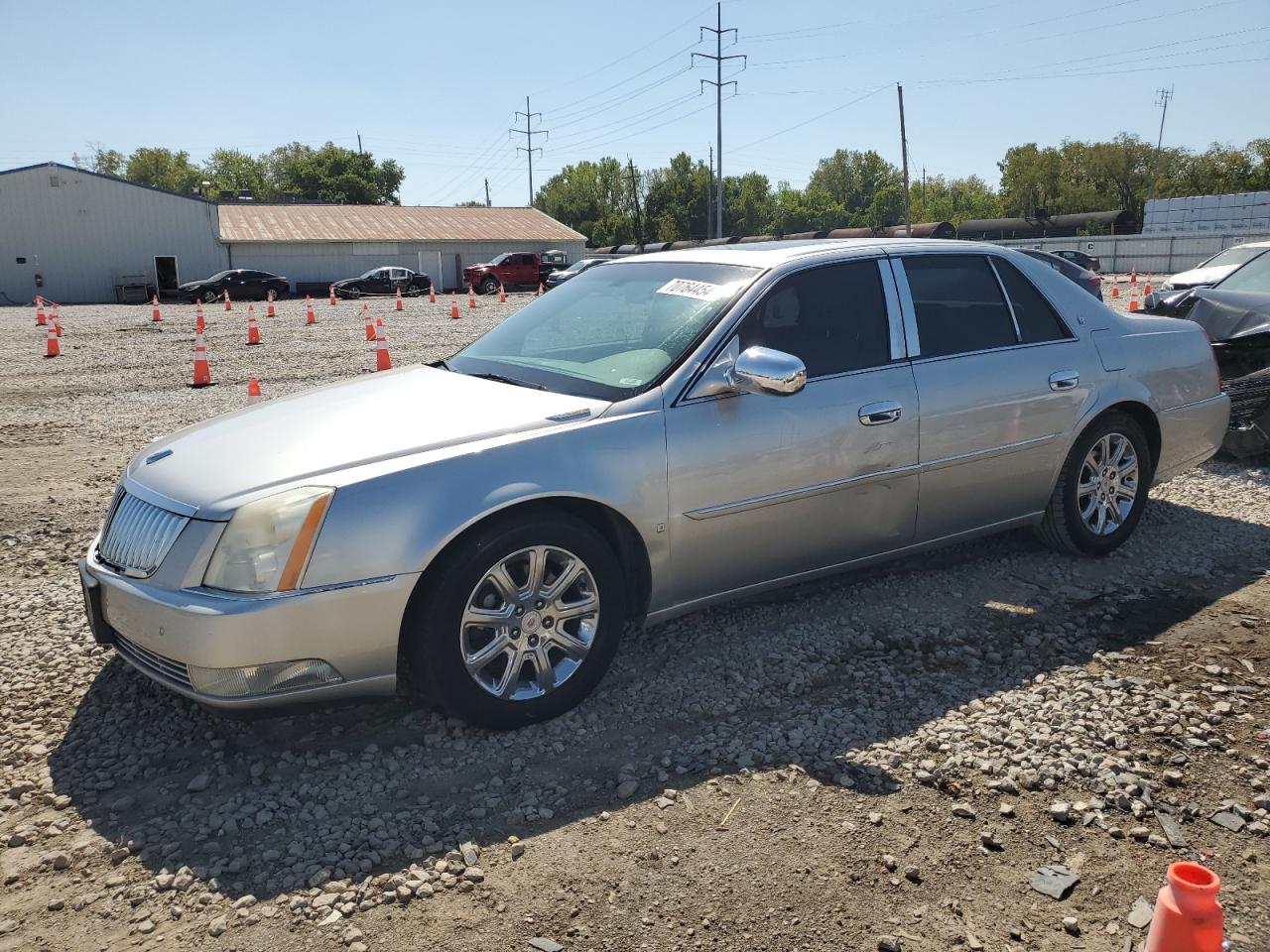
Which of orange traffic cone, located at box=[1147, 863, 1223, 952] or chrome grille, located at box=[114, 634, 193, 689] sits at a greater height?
chrome grille, located at box=[114, 634, 193, 689]

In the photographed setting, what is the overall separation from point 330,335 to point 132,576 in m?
17.7

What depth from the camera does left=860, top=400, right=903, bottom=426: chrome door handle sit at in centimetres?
422

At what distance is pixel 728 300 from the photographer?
13.5ft

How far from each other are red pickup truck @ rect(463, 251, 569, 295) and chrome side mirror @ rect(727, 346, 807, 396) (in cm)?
3841

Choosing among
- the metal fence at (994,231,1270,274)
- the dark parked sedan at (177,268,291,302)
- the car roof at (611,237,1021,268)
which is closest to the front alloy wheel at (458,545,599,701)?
the car roof at (611,237,1021,268)

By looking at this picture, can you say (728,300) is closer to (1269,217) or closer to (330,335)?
(330,335)

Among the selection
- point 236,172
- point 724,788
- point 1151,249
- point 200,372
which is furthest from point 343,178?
point 724,788

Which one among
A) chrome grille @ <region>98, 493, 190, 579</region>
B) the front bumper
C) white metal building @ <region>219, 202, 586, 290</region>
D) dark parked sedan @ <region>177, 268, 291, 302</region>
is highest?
white metal building @ <region>219, 202, 586, 290</region>

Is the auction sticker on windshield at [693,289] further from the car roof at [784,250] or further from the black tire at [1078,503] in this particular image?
the black tire at [1078,503]

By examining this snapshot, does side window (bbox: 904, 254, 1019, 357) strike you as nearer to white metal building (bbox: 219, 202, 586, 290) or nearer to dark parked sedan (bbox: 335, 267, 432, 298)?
dark parked sedan (bbox: 335, 267, 432, 298)

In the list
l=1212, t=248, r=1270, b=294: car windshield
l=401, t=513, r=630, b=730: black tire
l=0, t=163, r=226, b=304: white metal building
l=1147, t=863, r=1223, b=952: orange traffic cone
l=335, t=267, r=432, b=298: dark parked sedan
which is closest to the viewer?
l=1147, t=863, r=1223, b=952: orange traffic cone

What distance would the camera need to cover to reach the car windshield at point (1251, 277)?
8273mm

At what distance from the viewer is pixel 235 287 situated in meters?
39.9

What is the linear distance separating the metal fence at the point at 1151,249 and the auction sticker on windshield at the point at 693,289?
42329 millimetres
